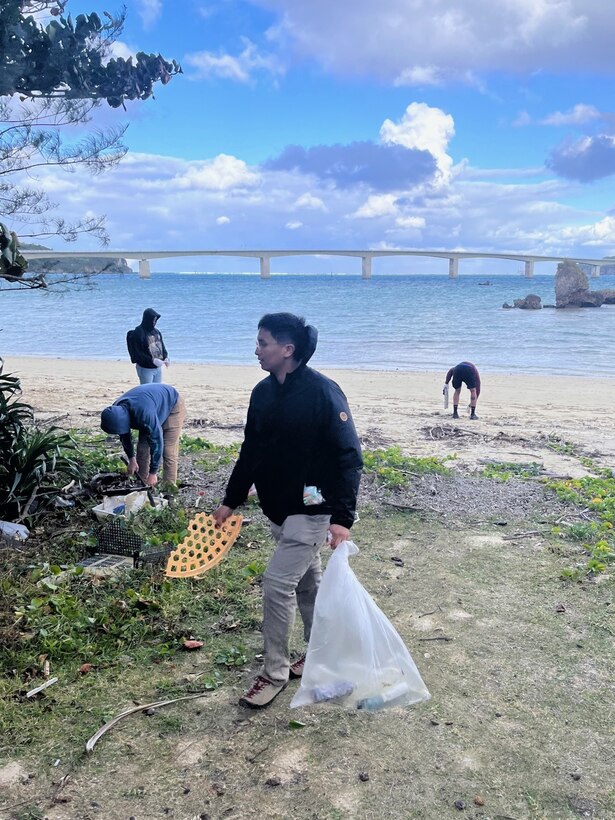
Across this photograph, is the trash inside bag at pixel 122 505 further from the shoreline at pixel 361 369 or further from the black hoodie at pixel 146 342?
the shoreline at pixel 361 369

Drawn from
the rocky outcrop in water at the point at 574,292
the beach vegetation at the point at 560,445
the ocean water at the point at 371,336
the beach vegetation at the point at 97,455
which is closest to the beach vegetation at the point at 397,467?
the beach vegetation at the point at 560,445

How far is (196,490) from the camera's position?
21.1ft

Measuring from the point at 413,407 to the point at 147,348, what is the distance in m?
5.77

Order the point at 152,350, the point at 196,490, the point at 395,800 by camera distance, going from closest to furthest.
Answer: the point at 395,800 → the point at 196,490 → the point at 152,350

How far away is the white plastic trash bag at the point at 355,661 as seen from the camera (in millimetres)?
3072

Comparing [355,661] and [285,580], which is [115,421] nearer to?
[285,580]

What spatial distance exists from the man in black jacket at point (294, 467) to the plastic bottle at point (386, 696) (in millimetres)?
433

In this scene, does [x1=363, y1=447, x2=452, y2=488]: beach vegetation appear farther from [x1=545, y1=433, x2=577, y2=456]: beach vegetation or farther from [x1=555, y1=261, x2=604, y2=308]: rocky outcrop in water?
[x1=555, y1=261, x2=604, y2=308]: rocky outcrop in water

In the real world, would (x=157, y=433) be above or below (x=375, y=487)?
above

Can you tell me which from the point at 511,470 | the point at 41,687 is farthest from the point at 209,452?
the point at 41,687

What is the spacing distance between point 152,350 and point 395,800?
6454mm

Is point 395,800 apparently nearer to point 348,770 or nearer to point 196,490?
point 348,770

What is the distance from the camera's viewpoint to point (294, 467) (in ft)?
10.7

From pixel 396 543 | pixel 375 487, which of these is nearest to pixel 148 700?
pixel 396 543
